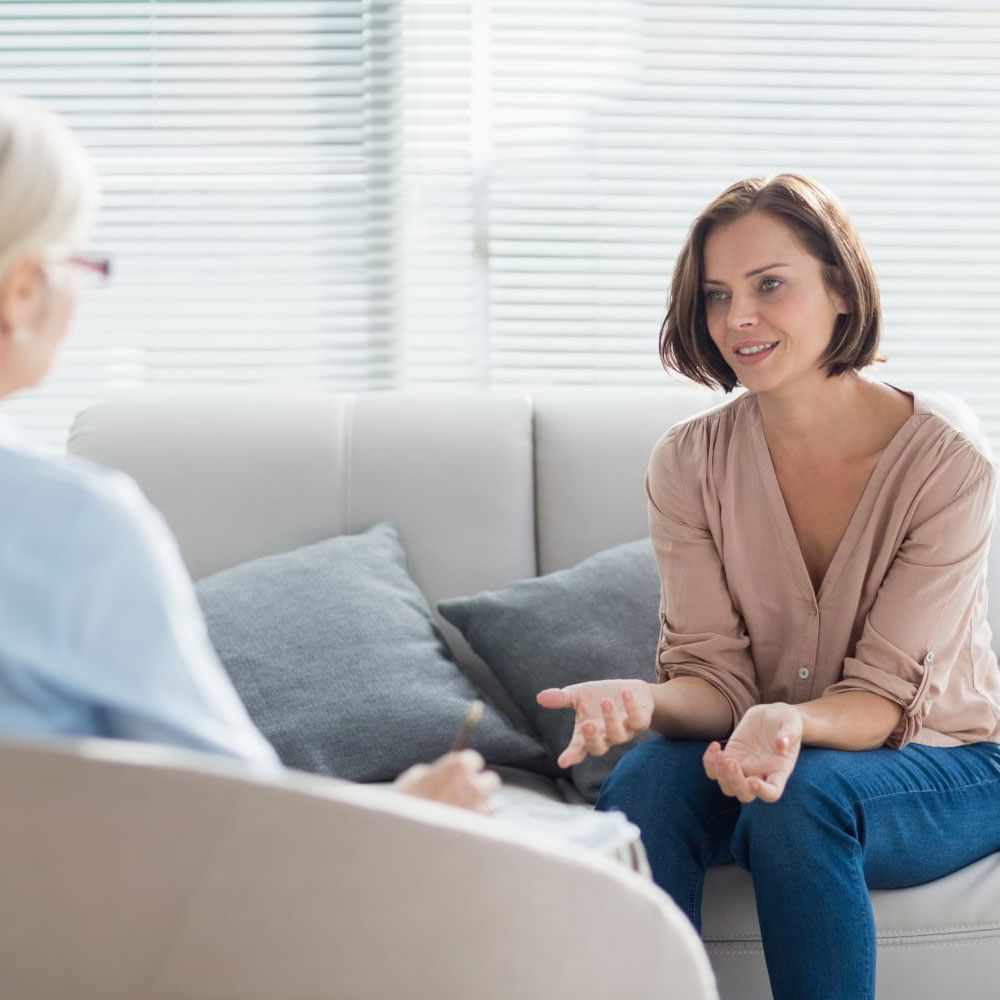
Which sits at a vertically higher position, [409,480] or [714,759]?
[409,480]

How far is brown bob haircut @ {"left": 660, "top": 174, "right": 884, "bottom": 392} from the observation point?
1.66 metres

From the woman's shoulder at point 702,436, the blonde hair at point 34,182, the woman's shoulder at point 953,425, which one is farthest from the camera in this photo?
the woman's shoulder at point 702,436

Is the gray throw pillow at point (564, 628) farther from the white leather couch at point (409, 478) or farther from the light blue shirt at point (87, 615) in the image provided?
the light blue shirt at point (87, 615)

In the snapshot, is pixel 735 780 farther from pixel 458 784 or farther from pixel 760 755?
pixel 458 784

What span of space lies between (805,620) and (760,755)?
0.27 metres

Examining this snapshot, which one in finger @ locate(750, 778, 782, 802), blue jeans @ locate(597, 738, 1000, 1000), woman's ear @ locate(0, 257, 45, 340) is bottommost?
blue jeans @ locate(597, 738, 1000, 1000)

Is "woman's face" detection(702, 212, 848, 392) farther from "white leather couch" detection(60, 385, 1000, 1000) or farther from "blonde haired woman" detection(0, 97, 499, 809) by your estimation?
"blonde haired woman" detection(0, 97, 499, 809)

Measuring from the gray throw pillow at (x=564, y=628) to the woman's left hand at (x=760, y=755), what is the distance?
1.41 feet

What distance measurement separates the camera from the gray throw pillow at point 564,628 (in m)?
1.92

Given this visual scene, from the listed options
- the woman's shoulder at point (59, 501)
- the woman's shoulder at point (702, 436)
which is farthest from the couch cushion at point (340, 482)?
the woman's shoulder at point (59, 501)

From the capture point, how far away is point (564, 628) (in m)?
1.95

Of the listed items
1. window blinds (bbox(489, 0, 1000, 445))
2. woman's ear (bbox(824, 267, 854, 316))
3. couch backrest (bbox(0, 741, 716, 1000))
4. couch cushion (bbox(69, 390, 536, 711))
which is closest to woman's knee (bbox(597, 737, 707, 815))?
couch cushion (bbox(69, 390, 536, 711))

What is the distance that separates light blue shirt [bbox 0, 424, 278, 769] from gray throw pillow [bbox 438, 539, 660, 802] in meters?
1.18

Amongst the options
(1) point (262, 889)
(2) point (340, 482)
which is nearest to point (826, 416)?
(2) point (340, 482)
